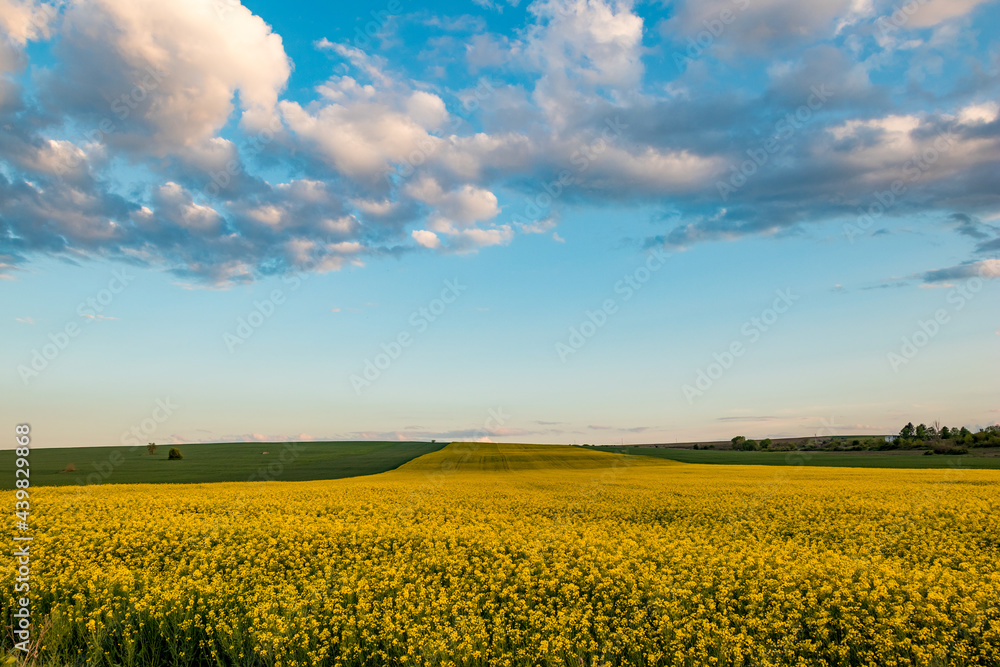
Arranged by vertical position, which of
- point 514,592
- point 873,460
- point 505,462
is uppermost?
point 514,592

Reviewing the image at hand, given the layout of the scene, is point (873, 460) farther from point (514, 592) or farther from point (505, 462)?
point (514, 592)

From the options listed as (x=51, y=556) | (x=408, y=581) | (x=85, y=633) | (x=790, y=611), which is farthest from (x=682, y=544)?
(x=51, y=556)

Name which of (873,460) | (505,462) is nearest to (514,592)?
(505,462)

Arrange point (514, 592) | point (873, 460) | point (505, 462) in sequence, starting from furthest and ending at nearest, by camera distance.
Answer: point (873, 460)
point (505, 462)
point (514, 592)

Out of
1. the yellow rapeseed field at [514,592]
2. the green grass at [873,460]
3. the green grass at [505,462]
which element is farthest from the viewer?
the green grass at [505,462]

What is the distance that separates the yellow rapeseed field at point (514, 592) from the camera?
9.06 metres

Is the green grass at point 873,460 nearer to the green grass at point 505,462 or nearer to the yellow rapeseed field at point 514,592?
the green grass at point 505,462

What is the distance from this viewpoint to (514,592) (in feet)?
37.1

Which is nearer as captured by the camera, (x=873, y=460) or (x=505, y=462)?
(x=505, y=462)

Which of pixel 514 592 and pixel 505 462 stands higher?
pixel 514 592

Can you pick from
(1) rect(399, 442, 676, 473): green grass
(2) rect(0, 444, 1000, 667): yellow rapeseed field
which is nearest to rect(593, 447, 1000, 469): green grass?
(1) rect(399, 442, 676, 473): green grass

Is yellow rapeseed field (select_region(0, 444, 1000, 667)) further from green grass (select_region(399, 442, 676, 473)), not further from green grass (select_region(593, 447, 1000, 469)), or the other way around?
green grass (select_region(593, 447, 1000, 469))

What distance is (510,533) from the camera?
1609 centimetres

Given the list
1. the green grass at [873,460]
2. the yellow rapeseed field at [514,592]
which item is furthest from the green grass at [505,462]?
the yellow rapeseed field at [514,592]
